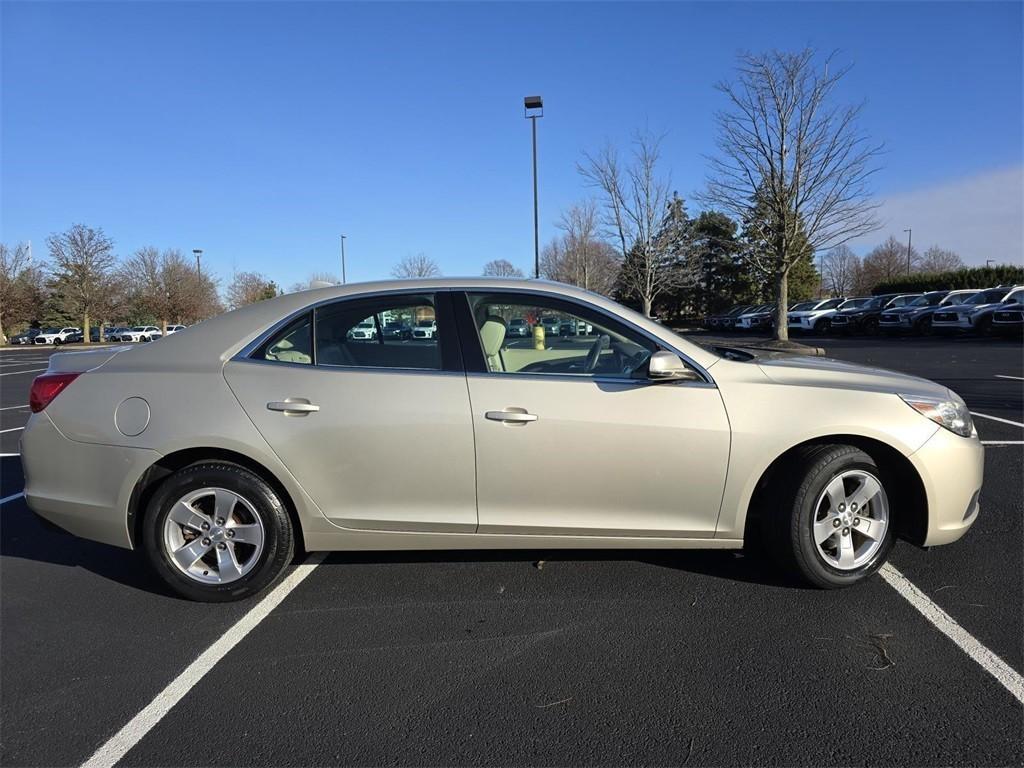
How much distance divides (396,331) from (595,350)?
1042mm

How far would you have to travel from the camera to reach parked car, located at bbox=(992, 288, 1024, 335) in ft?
66.1

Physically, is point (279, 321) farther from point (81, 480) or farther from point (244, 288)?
point (244, 288)

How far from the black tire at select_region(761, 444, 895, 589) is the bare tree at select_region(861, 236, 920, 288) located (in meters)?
62.1

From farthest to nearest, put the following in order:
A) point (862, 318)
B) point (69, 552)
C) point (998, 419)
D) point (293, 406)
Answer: point (862, 318) → point (998, 419) → point (69, 552) → point (293, 406)

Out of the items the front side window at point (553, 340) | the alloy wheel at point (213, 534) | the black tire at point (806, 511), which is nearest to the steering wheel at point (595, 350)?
the front side window at point (553, 340)

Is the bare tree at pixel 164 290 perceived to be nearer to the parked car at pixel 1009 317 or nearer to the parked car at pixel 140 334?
the parked car at pixel 140 334

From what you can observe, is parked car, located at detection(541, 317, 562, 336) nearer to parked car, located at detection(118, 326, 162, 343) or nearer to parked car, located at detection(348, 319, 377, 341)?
parked car, located at detection(348, 319, 377, 341)

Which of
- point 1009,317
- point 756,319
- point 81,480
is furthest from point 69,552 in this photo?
point 756,319

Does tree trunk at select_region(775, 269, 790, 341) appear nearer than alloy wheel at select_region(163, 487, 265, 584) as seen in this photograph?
No

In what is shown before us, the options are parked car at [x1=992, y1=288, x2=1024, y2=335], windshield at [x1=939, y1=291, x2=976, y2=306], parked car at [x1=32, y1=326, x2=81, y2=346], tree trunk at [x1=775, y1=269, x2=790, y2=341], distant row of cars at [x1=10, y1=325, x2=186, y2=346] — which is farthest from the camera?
distant row of cars at [x1=10, y1=325, x2=186, y2=346]

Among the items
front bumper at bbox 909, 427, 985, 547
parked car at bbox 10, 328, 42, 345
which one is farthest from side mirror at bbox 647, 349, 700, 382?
parked car at bbox 10, 328, 42, 345

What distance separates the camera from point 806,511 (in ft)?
10.2

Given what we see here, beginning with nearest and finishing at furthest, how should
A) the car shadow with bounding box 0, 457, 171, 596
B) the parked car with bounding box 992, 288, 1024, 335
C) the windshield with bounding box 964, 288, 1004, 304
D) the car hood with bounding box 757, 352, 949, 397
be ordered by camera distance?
the car hood with bounding box 757, 352, 949, 397 < the car shadow with bounding box 0, 457, 171, 596 < the parked car with bounding box 992, 288, 1024, 335 < the windshield with bounding box 964, 288, 1004, 304

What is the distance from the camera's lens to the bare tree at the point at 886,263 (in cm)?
5903
